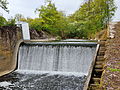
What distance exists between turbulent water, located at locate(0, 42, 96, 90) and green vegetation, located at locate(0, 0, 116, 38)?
4.44m

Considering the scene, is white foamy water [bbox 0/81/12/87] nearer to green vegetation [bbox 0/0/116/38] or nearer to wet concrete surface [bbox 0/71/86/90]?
wet concrete surface [bbox 0/71/86/90]

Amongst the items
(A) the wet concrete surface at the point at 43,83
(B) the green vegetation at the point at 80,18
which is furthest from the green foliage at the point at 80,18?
(A) the wet concrete surface at the point at 43,83

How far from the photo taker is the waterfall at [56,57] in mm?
7375

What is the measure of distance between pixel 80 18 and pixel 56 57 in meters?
14.8

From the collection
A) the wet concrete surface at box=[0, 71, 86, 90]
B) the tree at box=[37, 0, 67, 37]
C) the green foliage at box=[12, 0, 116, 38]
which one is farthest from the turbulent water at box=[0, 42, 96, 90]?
the tree at box=[37, 0, 67, 37]

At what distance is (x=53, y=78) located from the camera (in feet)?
21.0

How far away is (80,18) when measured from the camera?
834 inches

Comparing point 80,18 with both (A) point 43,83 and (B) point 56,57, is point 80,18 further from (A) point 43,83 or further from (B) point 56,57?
(A) point 43,83

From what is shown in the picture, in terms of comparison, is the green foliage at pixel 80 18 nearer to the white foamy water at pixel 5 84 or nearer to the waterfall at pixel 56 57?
the waterfall at pixel 56 57

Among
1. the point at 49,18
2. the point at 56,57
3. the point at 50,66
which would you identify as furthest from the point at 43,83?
the point at 49,18

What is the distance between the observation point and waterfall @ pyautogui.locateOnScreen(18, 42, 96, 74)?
7.38 metres

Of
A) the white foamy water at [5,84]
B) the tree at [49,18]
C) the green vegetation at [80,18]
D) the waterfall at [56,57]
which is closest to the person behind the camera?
the white foamy water at [5,84]

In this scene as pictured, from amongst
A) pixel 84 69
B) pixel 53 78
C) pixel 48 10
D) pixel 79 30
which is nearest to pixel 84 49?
pixel 84 69

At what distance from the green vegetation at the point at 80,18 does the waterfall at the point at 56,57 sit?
4.11 meters
